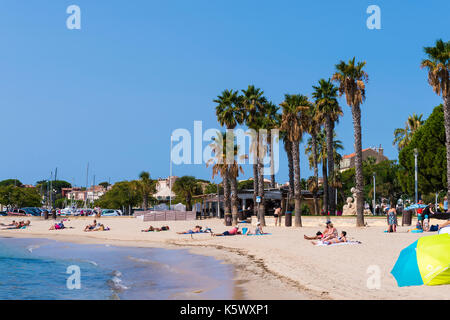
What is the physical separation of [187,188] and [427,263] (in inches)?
2432

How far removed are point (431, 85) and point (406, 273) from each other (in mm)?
24753

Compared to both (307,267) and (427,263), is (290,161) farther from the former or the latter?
(427,263)

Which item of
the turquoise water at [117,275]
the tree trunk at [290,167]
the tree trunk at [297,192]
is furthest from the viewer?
the tree trunk at [290,167]

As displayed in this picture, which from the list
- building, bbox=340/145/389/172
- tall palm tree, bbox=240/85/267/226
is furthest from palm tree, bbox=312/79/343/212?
building, bbox=340/145/389/172

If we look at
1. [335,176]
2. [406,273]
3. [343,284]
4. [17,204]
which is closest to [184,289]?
[343,284]

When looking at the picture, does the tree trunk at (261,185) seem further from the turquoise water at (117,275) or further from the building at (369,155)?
the building at (369,155)

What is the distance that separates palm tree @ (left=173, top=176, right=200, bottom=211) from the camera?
70812mm

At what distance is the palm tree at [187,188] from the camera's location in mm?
70812

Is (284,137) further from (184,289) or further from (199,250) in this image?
(184,289)

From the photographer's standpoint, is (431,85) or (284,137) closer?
(431,85)

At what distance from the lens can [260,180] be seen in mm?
38438

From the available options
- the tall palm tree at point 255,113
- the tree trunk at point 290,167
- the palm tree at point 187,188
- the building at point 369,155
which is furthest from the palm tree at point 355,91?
the building at point 369,155

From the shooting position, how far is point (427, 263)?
33.5ft

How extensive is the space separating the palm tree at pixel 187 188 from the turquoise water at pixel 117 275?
145 ft
